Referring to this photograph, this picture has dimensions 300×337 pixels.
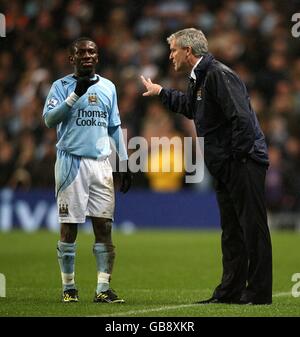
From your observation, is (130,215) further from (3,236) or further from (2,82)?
(2,82)

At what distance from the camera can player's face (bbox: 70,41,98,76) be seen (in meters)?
8.84

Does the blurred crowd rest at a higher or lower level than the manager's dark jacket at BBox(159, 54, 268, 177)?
higher

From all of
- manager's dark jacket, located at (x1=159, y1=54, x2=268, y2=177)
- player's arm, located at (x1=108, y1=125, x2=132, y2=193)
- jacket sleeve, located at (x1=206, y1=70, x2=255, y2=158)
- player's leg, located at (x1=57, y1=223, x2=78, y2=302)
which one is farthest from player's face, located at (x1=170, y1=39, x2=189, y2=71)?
player's leg, located at (x1=57, y1=223, x2=78, y2=302)

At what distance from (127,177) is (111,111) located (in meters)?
0.63

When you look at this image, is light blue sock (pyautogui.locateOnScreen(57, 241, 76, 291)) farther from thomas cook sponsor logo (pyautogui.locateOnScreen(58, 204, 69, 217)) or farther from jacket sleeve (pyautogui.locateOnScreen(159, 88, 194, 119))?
jacket sleeve (pyautogui.locateOnScreen(159, 88, 194, 119))

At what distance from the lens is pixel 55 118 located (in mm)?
8953

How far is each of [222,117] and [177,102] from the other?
641mm

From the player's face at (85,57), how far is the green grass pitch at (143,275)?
2.03 meters

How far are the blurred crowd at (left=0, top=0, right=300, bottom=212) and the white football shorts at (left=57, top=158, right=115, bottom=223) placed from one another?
35.7 ft

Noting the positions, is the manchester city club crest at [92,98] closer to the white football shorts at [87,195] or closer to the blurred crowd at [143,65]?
the white football shorts at [87,195]

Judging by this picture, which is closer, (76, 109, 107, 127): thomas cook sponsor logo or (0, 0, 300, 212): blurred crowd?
(76, 109, 107, 127): thomas cook sponsor logo

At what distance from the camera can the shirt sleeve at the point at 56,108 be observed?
8.90m

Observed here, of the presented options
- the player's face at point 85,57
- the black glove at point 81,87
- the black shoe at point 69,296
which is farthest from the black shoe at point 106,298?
the player's face at point 85,57
